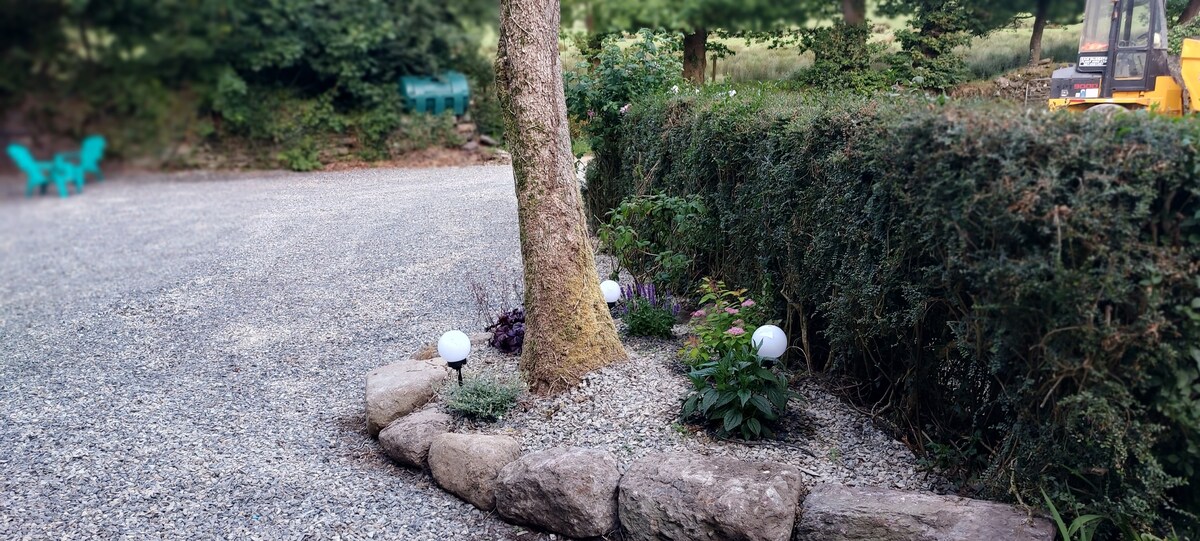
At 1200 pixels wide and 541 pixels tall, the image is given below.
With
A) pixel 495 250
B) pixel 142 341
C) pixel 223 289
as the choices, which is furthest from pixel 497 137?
pixel 142 341

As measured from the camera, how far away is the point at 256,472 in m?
4.01

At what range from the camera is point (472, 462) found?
3.70 m

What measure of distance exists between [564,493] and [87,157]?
9.54ft

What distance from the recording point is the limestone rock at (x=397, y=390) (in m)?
4.34

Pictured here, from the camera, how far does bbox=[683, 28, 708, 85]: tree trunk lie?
677 cm

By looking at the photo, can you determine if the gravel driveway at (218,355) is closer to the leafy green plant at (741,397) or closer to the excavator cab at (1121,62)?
the leafy green plant at (741,397)

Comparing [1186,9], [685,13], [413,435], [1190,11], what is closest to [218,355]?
[413,435]

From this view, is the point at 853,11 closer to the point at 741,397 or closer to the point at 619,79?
the point at 619,79

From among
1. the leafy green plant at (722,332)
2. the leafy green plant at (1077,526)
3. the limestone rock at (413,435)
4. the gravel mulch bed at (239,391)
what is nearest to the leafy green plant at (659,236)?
the gravel mulch bed at (239,391)

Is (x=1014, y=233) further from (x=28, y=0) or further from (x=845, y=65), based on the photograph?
(x=845, y=65)

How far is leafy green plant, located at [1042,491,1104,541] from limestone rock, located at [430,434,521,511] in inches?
84.7

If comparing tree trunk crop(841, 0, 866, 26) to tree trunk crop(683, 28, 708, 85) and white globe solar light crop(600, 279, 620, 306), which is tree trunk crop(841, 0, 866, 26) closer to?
tree trunk crop(683, 28, 708, 85)

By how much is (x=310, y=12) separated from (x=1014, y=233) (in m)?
2.40

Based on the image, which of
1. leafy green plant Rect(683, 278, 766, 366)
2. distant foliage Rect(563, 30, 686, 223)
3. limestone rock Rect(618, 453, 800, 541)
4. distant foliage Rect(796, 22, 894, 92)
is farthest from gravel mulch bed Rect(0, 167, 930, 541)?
distant foliage Rect(796, 22, 894, 92)
